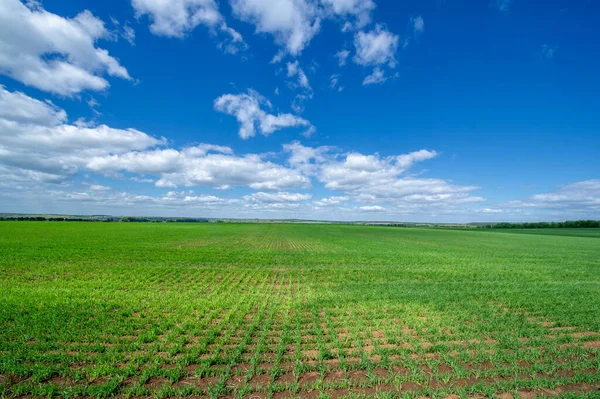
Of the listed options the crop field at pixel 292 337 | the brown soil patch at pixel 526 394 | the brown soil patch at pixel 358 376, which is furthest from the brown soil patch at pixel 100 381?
the brown soil patch at pixel 526 394

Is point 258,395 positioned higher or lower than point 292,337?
lower

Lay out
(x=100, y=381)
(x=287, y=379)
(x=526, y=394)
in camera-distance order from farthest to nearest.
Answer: (x=287, y=379), (x=100, y=381), (x=526, y=394)

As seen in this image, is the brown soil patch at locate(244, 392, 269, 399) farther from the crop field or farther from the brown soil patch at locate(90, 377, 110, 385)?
the brown soil patch at locate(90, 377, 110, 385)

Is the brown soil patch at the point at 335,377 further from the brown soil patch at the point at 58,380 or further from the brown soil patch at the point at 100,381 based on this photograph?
the brown soil patch at the point at 58,380

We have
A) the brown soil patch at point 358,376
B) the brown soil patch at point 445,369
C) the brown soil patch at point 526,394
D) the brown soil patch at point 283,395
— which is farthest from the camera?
the brown soil patch at point 445,369

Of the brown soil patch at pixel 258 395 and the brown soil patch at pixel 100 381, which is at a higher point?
the brown soil patch at pixel 100 381

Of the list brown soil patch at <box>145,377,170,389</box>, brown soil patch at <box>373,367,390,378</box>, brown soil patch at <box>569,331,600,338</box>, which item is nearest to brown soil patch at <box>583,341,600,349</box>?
brown soil patch at <box>569,331,600,338</box>

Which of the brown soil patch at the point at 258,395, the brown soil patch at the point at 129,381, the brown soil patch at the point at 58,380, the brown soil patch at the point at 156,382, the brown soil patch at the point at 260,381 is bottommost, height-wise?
the brown soil patch at the point at 258,395

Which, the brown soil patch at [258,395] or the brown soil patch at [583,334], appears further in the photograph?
the brown soil patch at [583,334]

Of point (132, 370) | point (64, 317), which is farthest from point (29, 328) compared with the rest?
point (132, 370)

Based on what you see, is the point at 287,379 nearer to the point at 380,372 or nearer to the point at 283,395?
the point at 283,395

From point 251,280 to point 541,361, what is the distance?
1377 centimetres

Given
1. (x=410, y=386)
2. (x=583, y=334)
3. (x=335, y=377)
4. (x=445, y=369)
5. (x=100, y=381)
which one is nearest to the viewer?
(x=100, y=381)

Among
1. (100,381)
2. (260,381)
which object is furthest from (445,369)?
(100,381)
